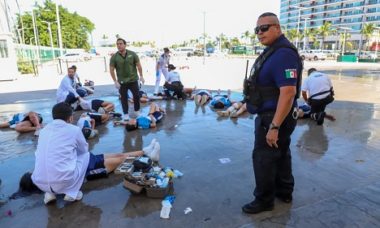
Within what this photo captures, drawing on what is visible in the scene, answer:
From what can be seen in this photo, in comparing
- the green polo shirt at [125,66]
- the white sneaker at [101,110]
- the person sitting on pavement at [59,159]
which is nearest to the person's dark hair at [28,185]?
the person sitting on pavement at [59,159]

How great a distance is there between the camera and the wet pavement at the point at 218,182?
115 inches

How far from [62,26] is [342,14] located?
8658cm

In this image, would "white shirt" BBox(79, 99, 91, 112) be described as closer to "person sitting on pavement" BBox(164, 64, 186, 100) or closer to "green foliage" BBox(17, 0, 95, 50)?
"person sitting on pavement" BBox(164, 64, 186, 100)

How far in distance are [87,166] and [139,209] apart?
3.00 ft

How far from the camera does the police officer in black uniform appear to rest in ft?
8.41

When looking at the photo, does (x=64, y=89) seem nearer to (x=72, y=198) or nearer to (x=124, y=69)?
(x=124, y=69)

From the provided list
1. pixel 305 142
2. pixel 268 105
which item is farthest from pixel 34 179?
pixel 305 142

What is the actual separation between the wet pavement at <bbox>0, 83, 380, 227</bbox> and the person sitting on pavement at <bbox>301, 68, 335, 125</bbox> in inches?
13.0

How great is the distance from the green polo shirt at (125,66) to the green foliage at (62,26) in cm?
5599

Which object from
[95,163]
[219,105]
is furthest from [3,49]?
[95,163]

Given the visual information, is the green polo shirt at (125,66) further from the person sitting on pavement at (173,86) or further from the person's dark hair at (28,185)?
the person's dark hair at (28,185)

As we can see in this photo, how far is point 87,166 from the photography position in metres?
3.56

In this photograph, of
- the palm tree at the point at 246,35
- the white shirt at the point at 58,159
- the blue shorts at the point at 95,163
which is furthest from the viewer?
the palm tree at the point at 246,35

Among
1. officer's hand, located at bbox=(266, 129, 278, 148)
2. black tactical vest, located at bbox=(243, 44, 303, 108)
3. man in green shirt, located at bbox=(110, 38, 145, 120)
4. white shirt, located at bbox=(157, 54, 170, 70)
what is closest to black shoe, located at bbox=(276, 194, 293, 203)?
officer's hand, located at bbox=(266, 129, 278, 148)
